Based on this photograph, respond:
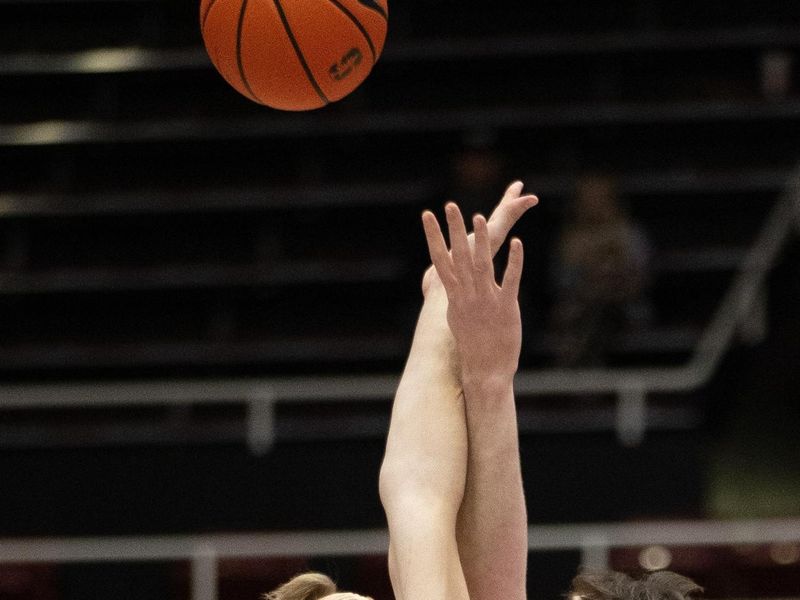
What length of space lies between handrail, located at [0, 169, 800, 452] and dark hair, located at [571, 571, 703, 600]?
266 cm

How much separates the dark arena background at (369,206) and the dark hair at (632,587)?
3.06 m

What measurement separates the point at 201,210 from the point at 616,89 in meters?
1.93

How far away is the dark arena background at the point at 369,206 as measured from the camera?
507 cm

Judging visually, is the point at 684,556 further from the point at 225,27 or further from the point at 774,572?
the point at 225,27

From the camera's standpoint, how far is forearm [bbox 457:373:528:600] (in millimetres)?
2021

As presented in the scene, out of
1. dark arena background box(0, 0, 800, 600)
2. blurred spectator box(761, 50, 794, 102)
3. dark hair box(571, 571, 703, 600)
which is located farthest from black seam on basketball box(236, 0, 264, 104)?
blurred spectator box(761, 50, 794, 102)

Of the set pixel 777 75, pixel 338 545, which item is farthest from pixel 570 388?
pixel 777 75

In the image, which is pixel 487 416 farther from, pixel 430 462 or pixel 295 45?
pixel 295 45

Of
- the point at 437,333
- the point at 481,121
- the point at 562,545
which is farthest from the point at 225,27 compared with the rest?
the point at 481,121

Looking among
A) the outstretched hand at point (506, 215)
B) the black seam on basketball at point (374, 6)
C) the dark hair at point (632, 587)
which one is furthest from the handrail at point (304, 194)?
the dark hair at point (632, 587)

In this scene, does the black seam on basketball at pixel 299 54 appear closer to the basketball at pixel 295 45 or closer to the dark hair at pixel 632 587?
the basketball at pixel 295 45

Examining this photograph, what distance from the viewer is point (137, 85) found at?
21.6 feet

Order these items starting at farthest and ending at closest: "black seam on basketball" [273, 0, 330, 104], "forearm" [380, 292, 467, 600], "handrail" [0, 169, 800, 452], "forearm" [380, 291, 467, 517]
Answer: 1. "handrail" [0, 169, 800, 452]
2. "black seam on basketball" [273, 0, 330, 104]
3. "forearm" [380, 291, 467, 517]
4. "forearm" [380, 292, 467, 600]

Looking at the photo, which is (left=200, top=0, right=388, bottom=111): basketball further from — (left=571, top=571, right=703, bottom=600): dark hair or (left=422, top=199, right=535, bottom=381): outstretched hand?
(left=571, top=571, right=703, bottom=600): dark hair
